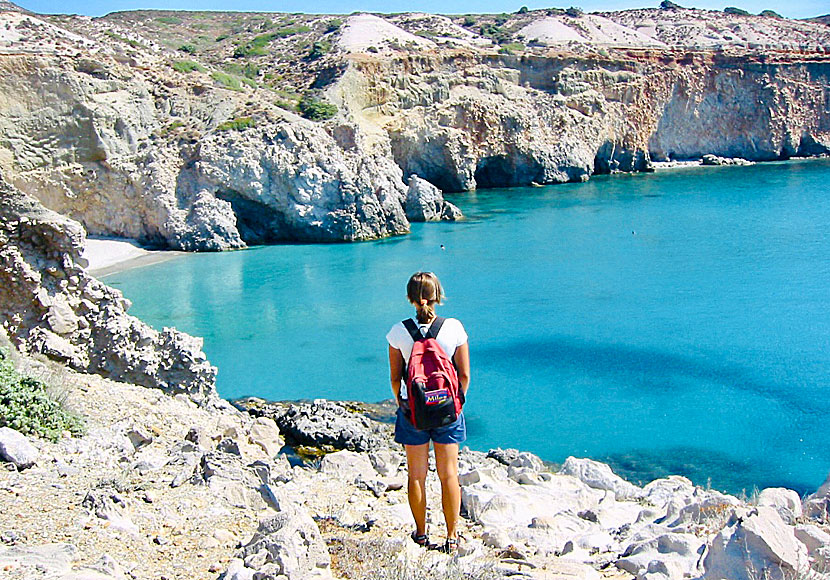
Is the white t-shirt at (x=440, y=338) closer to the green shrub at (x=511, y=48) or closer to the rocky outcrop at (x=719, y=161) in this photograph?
the green shrub at (x=511, y=48)

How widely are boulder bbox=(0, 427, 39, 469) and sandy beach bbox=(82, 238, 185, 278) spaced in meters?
24.8

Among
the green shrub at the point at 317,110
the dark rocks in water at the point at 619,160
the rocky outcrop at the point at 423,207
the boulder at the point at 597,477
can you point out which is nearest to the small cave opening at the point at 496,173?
the dark rocks in water at the point at 619,160

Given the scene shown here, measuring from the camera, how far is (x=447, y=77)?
56.8 m

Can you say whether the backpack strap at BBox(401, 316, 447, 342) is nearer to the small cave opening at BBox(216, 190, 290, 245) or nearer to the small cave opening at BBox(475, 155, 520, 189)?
the small cave opening at BBox(216, 190, 290, 245)

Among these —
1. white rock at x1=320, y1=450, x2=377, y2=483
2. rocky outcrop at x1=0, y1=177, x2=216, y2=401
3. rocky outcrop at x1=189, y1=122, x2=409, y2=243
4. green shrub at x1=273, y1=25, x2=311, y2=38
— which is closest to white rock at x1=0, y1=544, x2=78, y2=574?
white rock at x1=320, y1=450, x2=377, y2=483

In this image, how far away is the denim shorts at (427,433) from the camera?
17.6 feet

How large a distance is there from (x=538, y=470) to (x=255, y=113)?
3122 cm

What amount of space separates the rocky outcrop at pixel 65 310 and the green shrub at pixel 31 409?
9.95ft

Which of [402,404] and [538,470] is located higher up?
[402,404]

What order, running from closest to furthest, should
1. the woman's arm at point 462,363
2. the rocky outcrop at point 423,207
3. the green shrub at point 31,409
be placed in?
the woman's arm at point 462,363
the green shrub at point 31,409
the rocky outcrop at point 423,207

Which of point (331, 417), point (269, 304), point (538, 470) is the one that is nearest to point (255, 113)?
point (269, 304)

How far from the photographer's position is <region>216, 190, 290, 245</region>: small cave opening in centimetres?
3650

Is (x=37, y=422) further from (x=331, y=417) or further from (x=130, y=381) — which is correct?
(x=331, y=417)

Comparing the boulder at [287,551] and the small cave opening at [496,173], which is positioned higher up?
the boulder at [287,551]
